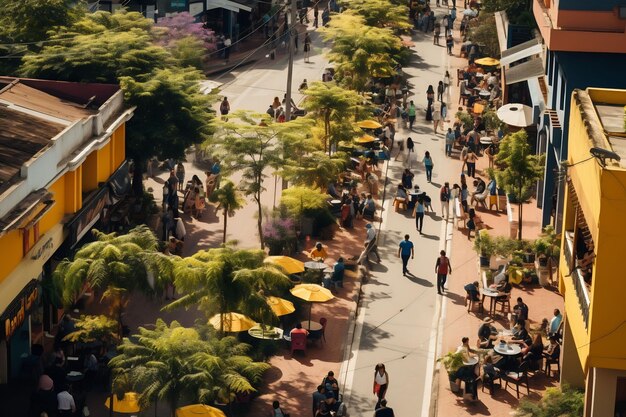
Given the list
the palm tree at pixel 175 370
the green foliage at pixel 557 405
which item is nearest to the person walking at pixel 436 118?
the green foliage at pixel 557 405

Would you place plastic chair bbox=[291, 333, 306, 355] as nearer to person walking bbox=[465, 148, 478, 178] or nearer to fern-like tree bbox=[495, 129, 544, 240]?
fern-like tree bbox=[495, 129, 544, 240]

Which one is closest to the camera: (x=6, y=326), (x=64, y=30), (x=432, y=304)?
(x=6, y=326)

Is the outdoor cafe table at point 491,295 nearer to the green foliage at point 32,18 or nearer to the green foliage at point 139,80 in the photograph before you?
the green foliage at point 139,80

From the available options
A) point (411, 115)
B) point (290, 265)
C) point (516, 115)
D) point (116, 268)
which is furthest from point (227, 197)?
point (411, 115)

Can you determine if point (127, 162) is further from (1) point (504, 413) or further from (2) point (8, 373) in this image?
(1) point (504, 413)

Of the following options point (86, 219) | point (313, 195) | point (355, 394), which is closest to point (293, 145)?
point (313, 195)

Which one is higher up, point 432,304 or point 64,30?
point 64,30
